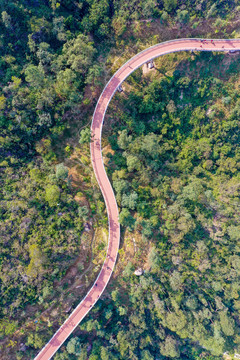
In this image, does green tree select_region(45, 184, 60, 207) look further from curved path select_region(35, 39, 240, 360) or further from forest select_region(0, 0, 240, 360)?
curved path select_region(35, 39, 240, 360)

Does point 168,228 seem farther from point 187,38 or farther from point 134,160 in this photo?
point 187,38

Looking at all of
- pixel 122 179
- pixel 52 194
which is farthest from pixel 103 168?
pixel 52 194

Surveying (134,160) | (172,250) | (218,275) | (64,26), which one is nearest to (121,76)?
(64,26)

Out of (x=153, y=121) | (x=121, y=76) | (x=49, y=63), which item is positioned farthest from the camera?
(x=153, y=121)

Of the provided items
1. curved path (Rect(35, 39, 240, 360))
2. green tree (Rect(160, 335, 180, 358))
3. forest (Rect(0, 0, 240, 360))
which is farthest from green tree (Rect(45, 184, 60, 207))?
green tree (Rect(160, 335, 180, 358))

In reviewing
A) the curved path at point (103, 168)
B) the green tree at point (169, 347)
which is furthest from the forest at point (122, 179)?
the curved path at point (103, 168)

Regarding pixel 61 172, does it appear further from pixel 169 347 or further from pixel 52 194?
pixel 169 347

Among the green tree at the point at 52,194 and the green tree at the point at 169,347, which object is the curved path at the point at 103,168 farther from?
the green tree at the point at 169,347
